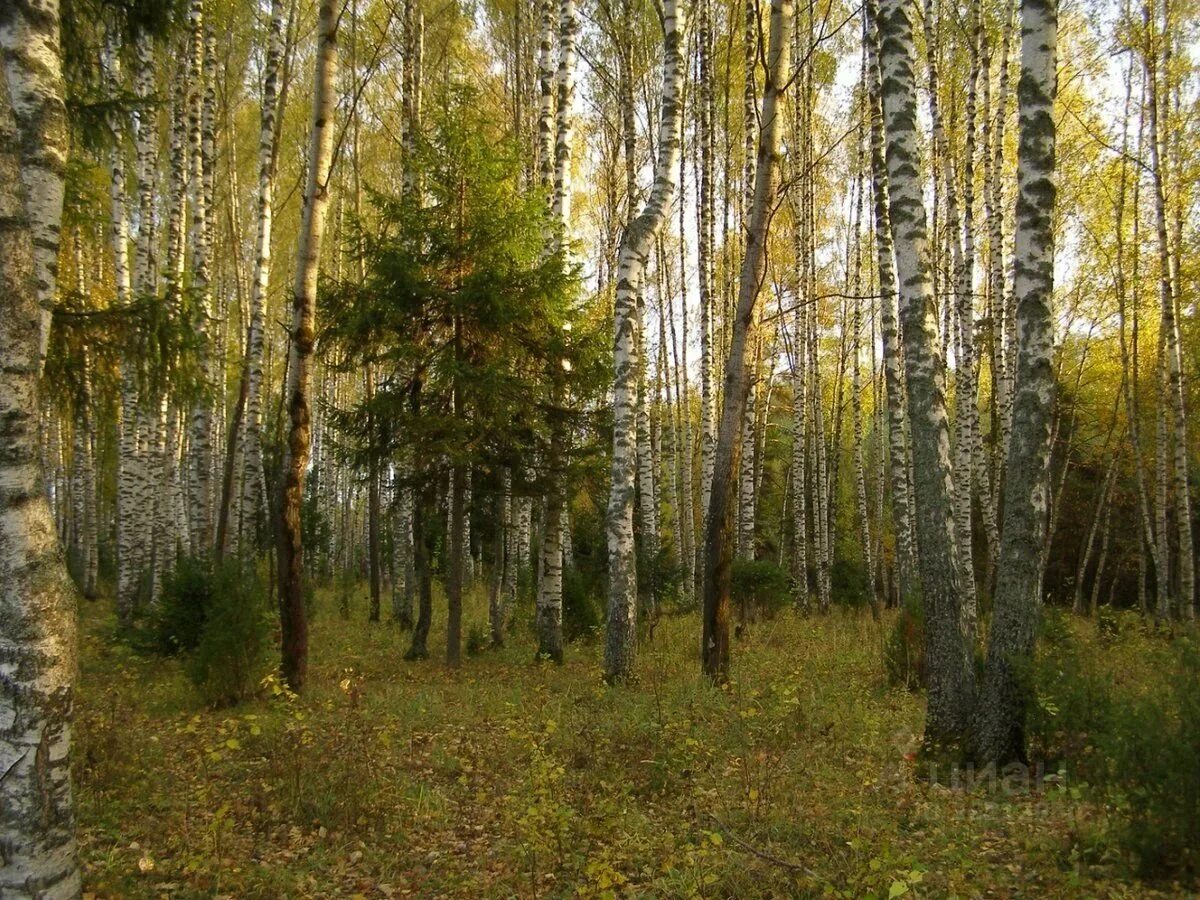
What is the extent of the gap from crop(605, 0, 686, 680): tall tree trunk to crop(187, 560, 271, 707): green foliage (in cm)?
364

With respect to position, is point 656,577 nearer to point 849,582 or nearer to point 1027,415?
point 849,582

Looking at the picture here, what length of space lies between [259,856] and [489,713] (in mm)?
3124

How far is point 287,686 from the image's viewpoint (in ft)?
23.9

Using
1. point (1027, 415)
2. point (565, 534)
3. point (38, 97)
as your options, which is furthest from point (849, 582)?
point (38, 97)

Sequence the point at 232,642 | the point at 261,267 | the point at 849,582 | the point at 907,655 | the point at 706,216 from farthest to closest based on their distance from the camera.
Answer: the point at 849,582
the point at 706,216
the point at 261,267
the point at 907,655
the point at 232,642

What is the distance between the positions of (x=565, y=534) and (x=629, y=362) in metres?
7.96

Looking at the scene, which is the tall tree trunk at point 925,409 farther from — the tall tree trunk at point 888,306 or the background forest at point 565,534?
the tall tree trunk at point 888,306

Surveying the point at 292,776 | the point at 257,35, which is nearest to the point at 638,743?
the point at 292,776

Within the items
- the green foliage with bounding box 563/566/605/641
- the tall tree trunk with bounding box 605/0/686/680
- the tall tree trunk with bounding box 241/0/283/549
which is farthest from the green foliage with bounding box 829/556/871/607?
the tall tree trunk with bounding box 241/0/283/549

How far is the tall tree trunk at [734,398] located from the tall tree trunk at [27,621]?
581cm

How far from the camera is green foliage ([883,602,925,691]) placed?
813cm

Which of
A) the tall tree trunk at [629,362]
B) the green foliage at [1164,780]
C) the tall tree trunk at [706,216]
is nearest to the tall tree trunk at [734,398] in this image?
the tall tree trunk at [629,362]

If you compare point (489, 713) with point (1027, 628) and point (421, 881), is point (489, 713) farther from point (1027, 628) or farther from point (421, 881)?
point (1027, 628)

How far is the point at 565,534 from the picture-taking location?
15391mm
